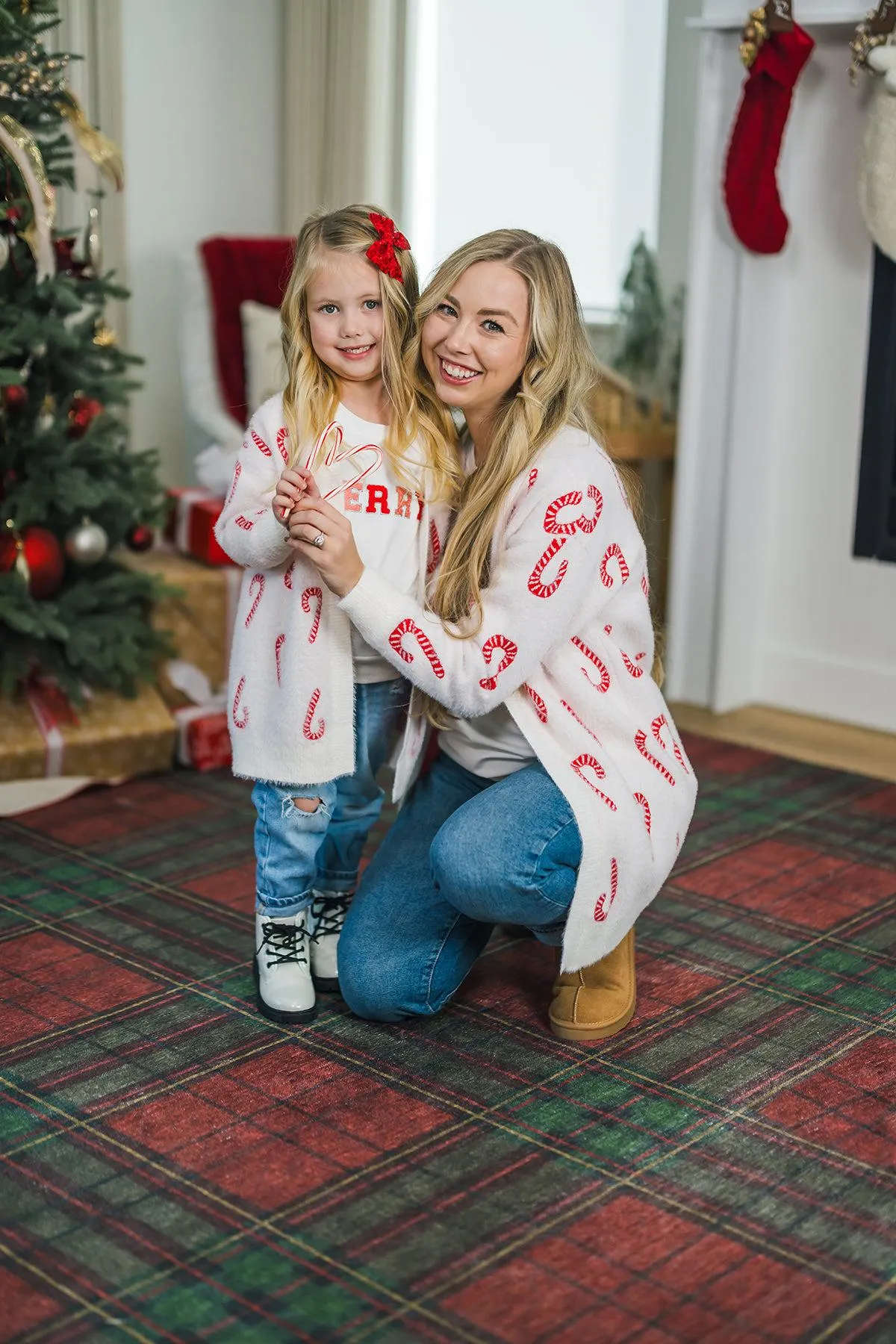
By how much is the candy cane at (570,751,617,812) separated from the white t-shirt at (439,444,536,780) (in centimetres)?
10

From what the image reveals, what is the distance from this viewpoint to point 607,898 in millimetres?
1823

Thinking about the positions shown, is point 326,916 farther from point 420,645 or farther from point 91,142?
point 91,142

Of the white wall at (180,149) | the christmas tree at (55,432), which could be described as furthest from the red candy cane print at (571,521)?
the white wall at (180,149)

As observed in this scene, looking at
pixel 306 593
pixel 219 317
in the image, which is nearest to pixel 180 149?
pixel 219 317

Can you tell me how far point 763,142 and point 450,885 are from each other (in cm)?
213

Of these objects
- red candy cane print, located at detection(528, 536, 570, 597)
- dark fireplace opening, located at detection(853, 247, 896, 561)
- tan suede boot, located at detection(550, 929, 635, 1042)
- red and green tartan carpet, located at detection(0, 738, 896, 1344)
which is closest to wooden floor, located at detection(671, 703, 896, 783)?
dark fireplace opening, located at detection(853, 247, 896, 561)

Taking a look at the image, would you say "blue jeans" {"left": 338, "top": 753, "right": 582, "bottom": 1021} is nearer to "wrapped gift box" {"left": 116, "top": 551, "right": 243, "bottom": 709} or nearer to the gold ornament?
"wrapped gift box" {"left": 116, "top": 551, "right": 243, "bottom": 709}

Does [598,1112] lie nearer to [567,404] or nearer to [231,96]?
[567,404]

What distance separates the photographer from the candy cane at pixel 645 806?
1.86m

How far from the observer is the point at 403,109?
4055 millimetres

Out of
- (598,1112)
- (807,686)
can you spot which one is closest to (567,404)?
(598,1112)

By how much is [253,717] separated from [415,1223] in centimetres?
66

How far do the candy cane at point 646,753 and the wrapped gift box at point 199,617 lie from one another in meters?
1.50

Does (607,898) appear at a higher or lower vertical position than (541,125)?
lower
